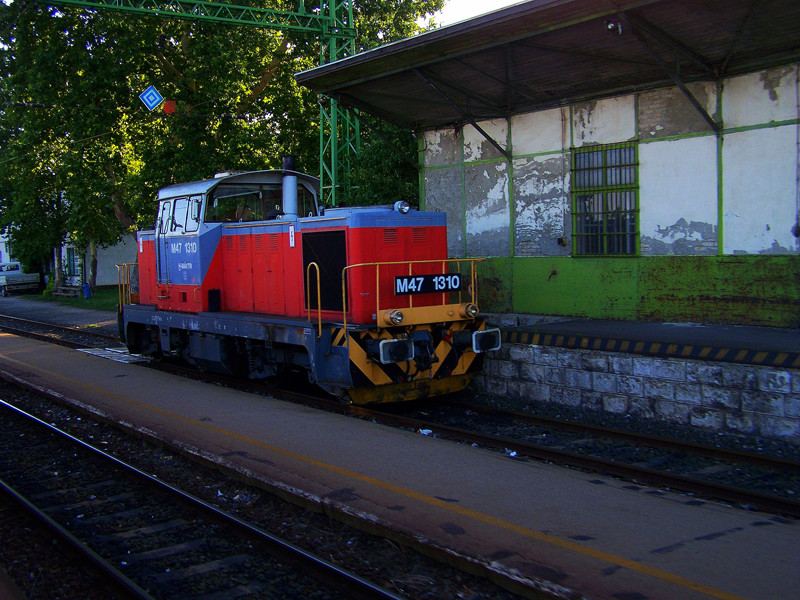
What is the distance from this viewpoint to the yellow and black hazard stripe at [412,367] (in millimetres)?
8117

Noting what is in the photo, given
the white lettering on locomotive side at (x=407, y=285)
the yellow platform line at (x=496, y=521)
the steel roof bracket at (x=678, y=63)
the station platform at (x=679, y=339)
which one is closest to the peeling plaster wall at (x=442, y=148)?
the station platform at (x=679, y=339)

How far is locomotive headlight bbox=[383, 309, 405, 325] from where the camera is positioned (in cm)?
809

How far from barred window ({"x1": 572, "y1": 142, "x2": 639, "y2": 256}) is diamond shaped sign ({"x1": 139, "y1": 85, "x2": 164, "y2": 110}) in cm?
1232

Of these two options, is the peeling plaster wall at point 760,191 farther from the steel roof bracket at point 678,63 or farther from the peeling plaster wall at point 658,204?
the steel roof bracket at point 678,63

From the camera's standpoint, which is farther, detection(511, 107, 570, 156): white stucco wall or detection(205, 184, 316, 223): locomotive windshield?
detection(511, 107, 570, 156): white stucco wall

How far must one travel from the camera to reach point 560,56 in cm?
1029

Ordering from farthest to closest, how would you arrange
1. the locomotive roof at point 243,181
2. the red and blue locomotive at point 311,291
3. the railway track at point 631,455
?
1. the locomotive roof at point 243,181
2. the red and blue locomotive at point 311,291
3. the railway track at point 631,455

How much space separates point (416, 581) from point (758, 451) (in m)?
4.54

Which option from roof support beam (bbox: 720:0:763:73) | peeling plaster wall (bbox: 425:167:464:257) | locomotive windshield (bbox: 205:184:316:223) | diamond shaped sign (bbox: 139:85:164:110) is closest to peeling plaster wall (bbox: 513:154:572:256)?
peeling plaster wall (bbox: 425:167:464:257)

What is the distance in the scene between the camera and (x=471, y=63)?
10.9m

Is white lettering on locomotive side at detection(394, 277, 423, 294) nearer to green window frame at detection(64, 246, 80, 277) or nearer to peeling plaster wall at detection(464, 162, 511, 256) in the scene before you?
peeling plaster wall at detection(464, 162, 511, 256)

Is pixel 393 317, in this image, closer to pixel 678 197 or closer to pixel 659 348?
pixel 659 348

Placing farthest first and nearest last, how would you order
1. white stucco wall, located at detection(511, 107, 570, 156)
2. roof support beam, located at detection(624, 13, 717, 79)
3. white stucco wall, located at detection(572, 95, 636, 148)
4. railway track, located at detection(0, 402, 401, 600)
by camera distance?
white stucco wall, located at detection(511, 107, 570, 156)
white stucco wall, located at detection(572, 95, 636, 148)
roof support beam, located at detection(624, 13, 717, 79)
railway track, located at detection(0, 402, 401, 600)

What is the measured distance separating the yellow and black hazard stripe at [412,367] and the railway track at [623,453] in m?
0.29
